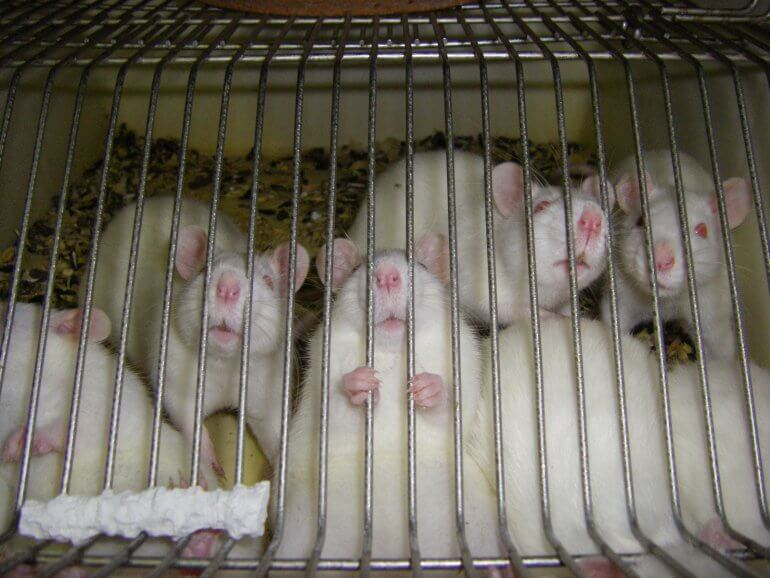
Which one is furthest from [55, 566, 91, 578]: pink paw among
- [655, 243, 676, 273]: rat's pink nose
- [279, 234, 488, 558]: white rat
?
[655, 243, 676, 273]: rat's pink nose

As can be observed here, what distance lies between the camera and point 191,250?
2.22 meters

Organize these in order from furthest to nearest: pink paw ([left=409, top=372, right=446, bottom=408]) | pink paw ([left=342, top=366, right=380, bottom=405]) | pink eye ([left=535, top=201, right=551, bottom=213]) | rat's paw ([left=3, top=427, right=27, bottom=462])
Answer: pink eye ([left=535, top=201, right=551, bottom=213]), rat's paw ([left=3, top=427, right=27, bottom=462]), pink paw ([left=409, top=372, right=446, bottom=408]), pink paw ([left=342, top=366, right=380, bottom=405])

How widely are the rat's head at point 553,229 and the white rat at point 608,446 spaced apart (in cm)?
27

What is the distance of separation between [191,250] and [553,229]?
3.63 feet

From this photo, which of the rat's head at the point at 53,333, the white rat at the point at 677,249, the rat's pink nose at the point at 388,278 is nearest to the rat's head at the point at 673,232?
the white rat at the point at 677,249

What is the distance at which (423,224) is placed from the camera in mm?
2525

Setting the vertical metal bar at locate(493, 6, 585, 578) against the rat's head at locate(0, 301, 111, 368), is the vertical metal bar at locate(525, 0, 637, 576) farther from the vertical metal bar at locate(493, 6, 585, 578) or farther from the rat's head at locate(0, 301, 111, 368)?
the rat's head at locate(0, 301, 111, 368)

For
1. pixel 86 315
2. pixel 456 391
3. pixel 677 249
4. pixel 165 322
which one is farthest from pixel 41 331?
pixel 677 249

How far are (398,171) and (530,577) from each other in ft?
6.07

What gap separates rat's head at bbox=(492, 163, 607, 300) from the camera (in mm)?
1905

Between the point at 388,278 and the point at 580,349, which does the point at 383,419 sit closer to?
the point at 388,278

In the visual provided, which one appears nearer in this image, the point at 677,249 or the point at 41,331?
the point at 41,331

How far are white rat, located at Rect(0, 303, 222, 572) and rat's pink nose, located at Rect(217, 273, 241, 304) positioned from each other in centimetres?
32

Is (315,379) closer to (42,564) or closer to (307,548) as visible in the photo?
(307,548)
